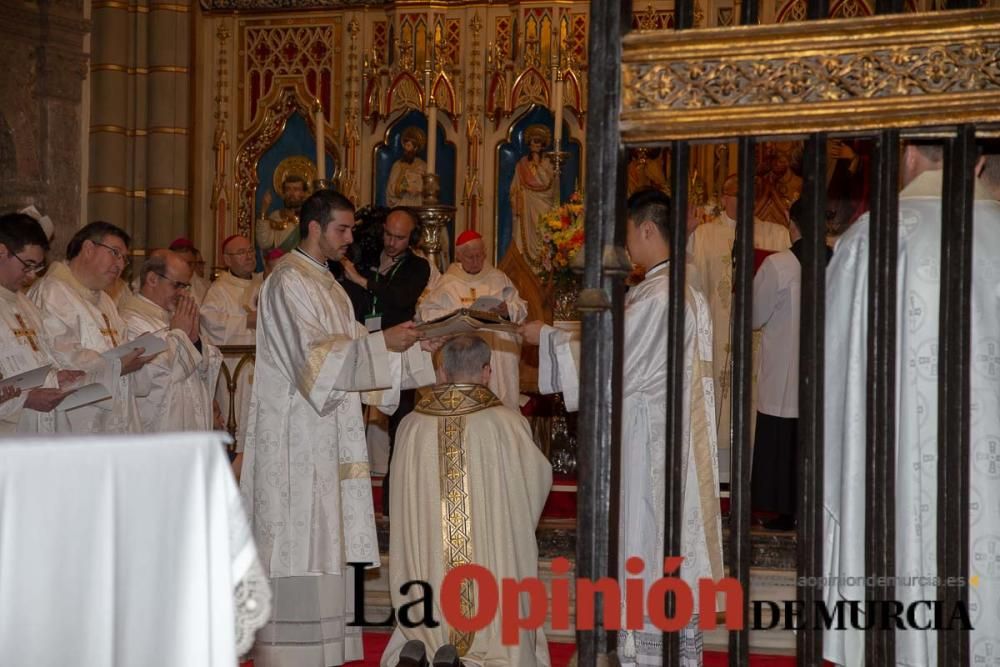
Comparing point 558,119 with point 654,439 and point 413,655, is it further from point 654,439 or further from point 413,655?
point 413,655

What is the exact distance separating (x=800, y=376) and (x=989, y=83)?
740 millimetres

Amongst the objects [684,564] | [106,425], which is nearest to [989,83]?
[684,564]

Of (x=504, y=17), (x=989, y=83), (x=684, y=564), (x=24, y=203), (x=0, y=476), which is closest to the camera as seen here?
(x=0, y=476)

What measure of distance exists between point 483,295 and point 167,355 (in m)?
2.50

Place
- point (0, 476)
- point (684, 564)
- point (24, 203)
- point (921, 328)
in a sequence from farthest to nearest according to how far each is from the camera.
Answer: point (24, 203), point (684, 564), point (921, 328), point (0, 476)

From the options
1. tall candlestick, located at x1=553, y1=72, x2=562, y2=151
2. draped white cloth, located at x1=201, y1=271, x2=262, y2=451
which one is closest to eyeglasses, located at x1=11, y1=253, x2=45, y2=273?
tall candlestick, located at x1=553, y1=72, x2=562, y2=151

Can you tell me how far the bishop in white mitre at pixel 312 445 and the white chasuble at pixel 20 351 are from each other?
1.13m

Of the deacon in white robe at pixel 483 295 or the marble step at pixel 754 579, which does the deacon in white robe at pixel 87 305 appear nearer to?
the marble step at pixel 754 579

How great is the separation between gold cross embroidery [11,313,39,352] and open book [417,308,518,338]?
2.08 meters

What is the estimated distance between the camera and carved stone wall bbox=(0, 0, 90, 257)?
10.4 meters

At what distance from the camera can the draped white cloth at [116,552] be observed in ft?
8.80

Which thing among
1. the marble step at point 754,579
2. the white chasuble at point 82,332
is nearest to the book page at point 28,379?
the white chasuble at point 82,332

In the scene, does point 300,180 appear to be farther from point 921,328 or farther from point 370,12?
point 921,328

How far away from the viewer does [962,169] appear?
2885 millimetres
